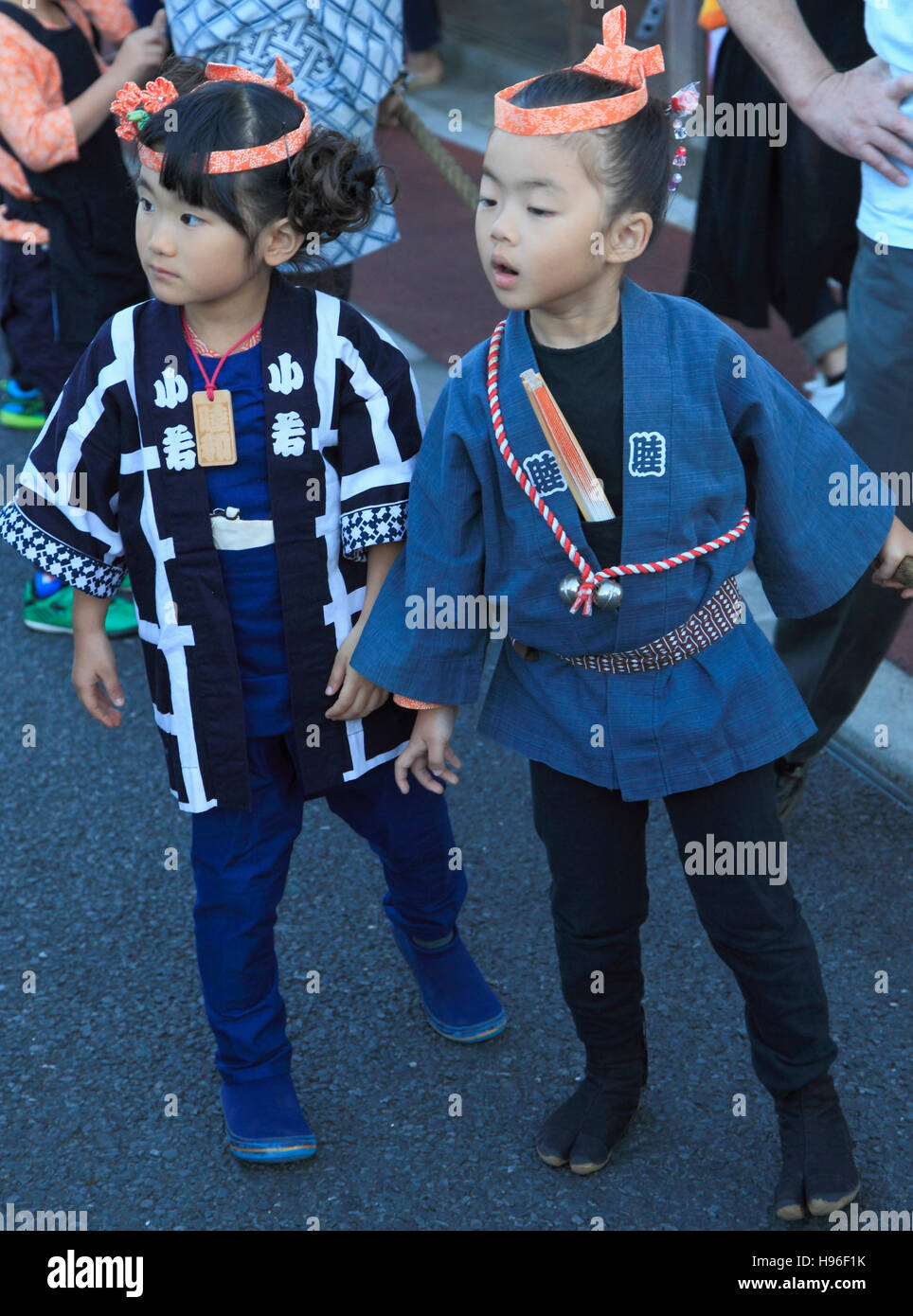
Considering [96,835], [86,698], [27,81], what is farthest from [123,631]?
[86,698]

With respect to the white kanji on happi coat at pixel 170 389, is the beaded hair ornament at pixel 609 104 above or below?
above

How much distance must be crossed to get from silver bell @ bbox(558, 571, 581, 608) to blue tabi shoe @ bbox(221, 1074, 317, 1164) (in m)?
0.94

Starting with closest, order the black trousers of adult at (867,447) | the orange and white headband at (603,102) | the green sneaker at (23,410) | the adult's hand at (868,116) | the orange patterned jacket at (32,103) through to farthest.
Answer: the orange and white headband at (603,102) → the adult's hand at (868,116) → the black trousers of adult at (867,447) → the orange patterned jacket at (32,103) → the green sneaker at (23,410)

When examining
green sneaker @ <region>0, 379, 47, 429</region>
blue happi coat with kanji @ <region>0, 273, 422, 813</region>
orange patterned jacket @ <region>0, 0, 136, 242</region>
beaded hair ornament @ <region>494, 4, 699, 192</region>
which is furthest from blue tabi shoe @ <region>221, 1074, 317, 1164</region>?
green sneaker @ <region>0, 379, 47, 429</region>

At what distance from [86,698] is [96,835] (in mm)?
960

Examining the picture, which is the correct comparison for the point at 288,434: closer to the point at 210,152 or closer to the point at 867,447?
the point at 210,152

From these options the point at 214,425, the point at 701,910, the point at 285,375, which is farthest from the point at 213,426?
the point at 701,910

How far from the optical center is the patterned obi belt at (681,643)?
6.23 ft

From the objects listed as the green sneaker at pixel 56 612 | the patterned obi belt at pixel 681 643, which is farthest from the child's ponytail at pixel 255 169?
the green sneaker at pixel 56 612

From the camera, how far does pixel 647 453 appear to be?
5.97ft

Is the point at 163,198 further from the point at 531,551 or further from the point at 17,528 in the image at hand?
the point at 531,551

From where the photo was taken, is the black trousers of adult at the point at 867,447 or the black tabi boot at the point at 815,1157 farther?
the black trousers of adult at the point at 867,447

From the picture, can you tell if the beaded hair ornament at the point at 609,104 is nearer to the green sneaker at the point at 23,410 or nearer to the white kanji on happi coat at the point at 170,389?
the white kanji on happi coat at the point at 170,389

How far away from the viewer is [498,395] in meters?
1.87
